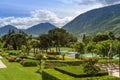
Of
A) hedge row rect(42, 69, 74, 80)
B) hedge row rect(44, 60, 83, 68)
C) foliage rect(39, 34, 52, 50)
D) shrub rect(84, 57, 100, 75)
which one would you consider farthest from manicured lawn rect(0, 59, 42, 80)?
foliage rect(39, 34, 52, 50)

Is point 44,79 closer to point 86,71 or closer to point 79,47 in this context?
point 86,71

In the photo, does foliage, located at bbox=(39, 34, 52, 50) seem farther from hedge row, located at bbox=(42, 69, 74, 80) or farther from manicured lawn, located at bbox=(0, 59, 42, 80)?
hedge row, located at bbox=(42, 69, 74, 80)

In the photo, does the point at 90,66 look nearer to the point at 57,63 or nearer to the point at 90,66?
the point at 90,66

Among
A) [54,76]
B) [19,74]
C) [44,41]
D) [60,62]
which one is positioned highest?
[44,41]

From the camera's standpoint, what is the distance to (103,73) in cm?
2417

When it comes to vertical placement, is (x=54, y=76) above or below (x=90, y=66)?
below

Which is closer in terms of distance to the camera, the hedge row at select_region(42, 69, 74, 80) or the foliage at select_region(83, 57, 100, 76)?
the hedge row at select_region(42, 69, 74, 80)

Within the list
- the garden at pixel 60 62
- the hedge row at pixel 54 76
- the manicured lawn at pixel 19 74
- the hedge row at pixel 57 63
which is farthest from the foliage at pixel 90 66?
the hedge row at pixel 57 63

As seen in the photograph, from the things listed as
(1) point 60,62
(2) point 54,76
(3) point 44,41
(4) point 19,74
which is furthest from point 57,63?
(3) point 44,41

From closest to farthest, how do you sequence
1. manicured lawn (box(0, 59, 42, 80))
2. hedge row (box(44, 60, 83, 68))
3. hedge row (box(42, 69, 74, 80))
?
hedge row (box(42, 69, 74, 80)) → manicured lawn (box(0, 59, 42, 80)) → hedge row (box(44, 60, 83, 68))

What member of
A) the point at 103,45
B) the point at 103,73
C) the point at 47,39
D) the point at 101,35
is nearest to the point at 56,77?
the point at 103,73

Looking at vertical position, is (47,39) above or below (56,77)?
above

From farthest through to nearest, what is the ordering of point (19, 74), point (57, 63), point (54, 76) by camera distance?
1. point (57, 63)
2. point (19, 74)
3. point (54, 76)

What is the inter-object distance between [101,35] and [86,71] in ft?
249
